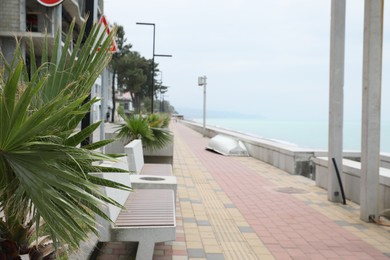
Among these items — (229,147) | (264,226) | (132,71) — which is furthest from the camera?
(132,71)

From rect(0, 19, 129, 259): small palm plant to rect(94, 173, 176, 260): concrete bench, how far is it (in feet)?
3.41

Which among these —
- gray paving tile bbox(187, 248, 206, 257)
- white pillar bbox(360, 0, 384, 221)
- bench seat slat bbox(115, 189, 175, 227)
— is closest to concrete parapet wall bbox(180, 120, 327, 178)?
white pillar bbox(360, 0, 384, 221)

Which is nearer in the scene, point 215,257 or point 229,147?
point 215,257

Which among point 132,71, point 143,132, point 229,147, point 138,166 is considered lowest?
point 229,147

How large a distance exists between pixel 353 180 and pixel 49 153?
6.21 metres

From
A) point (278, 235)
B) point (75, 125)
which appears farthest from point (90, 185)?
point (278, 235)

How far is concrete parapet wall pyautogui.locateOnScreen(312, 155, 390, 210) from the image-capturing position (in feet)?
20.3

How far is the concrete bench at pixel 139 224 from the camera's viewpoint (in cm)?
359

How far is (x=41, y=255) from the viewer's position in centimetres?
258

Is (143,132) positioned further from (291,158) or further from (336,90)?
(336,90)

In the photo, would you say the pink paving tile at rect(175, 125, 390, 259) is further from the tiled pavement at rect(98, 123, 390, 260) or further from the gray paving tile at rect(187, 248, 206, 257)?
the gray paving tile at rect(187, 248, 206, 257)

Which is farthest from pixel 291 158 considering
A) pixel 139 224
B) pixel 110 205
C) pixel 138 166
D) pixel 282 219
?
pixel 110 205

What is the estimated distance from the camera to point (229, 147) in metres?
15.4

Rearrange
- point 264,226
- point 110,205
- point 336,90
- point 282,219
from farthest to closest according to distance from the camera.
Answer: point 336,90 < point 282,219 < point 264,226 < point 110,205
